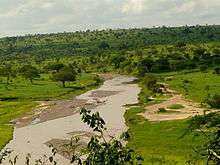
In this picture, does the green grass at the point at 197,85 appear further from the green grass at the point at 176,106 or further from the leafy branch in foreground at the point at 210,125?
the leafy branch in foreground at the point at 210,125

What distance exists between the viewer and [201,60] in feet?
537

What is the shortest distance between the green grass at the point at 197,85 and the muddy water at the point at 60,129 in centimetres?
1214

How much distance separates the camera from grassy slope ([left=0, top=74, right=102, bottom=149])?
8934 cm

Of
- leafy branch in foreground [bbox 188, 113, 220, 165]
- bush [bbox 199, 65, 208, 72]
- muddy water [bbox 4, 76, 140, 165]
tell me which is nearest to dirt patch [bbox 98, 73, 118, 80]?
bush [bbox 199, 65, 208, 72]

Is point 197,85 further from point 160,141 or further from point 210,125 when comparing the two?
point 210,125

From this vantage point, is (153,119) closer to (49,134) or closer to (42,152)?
(49,134)

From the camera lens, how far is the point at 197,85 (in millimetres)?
116688

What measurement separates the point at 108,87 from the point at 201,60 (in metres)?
43.9

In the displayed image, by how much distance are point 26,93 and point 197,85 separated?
4226 centimetres

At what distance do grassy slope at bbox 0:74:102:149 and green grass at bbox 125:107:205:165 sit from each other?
63.5 ft

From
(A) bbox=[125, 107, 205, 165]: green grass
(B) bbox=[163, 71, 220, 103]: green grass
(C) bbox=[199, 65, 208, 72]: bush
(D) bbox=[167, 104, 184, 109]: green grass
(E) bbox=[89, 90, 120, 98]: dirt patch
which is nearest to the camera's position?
(A) bbox=[125, 107, 205, 165]: green grass

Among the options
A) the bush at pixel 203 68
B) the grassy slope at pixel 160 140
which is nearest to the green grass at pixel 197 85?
the grassy slope at pixel 160 140

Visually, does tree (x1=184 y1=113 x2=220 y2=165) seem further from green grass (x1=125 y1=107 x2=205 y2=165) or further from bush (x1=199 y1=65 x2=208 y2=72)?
bush (x1=199 y1=65 x2=208 y2=72)

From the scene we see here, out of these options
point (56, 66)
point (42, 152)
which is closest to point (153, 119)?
point (42, 152)
